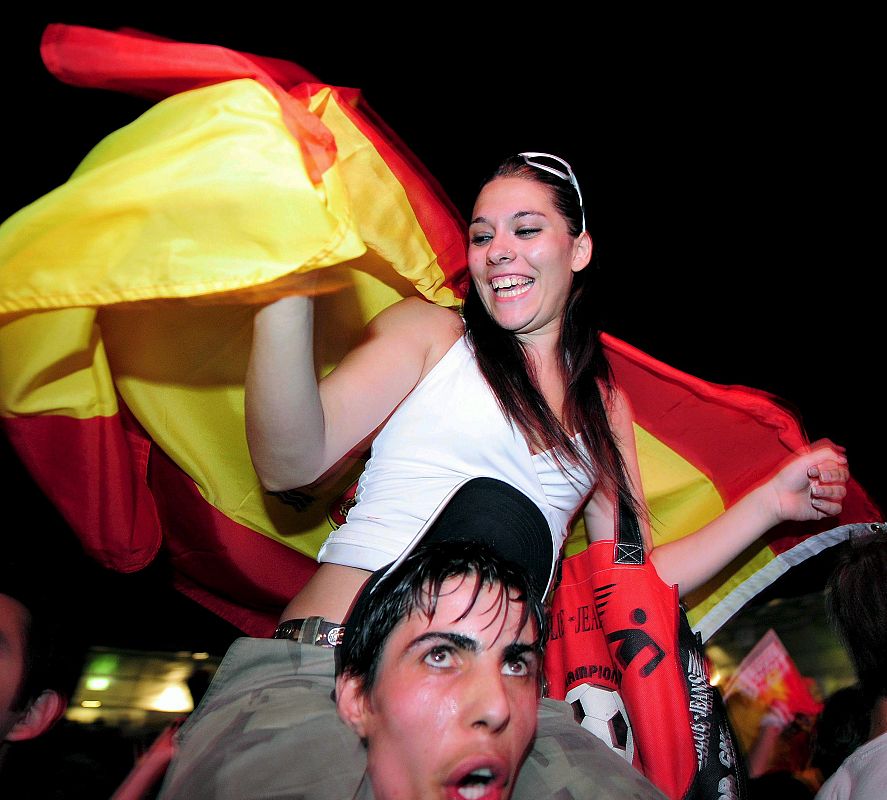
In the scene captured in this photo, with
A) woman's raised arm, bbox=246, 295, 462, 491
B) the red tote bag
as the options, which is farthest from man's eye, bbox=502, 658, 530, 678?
the red tote bag

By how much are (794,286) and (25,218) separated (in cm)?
228

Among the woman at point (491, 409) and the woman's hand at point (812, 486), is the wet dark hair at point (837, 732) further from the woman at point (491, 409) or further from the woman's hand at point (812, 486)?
the woman at point (491, 409)

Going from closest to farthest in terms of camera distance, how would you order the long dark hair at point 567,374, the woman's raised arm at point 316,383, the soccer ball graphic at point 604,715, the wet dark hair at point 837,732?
the woman's raised arm at point 316,383, the long dark hair at point 567,374, the soccer ball graphic at point 604,715, the wet dark hair at point 837,732

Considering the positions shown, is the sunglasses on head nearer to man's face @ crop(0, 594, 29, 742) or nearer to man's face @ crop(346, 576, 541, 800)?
man's face @ crop(346, 576, 541, 800)

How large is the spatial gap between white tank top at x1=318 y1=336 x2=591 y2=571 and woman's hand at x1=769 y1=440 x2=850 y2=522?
0.51 meters

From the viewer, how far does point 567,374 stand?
4.70ft

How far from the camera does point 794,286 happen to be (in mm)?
2525

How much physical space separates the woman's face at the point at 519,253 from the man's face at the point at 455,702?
613 mm

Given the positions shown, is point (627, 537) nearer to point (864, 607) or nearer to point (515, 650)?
point (864, 607)

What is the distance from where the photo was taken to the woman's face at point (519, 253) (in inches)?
53.7

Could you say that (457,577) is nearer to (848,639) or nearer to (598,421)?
(598,421)

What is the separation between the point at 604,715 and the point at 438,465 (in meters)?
0.58

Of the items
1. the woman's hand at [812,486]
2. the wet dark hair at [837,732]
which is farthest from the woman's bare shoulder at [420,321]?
the wet dark hair at [837,732]

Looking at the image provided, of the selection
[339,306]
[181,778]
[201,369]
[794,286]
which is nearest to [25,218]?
[201,369]
